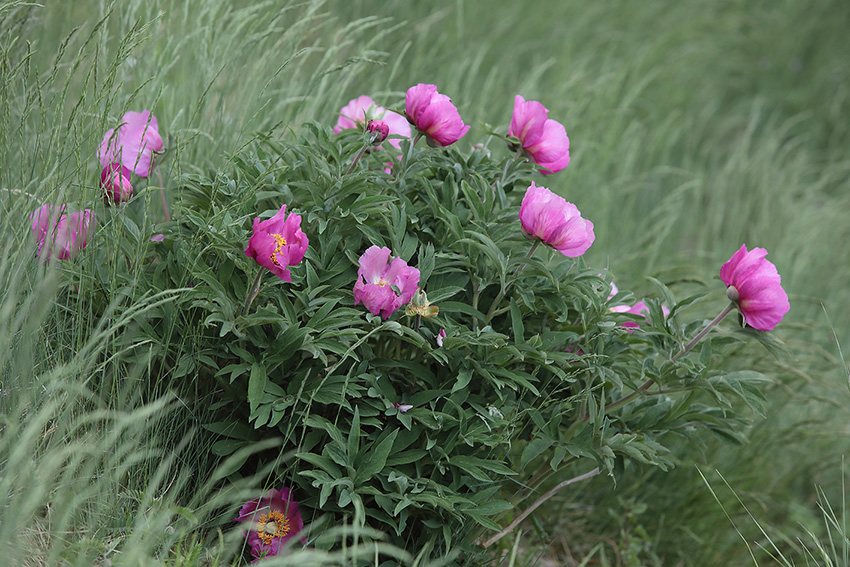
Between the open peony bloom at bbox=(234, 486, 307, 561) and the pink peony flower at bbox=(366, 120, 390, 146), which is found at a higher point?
the pink peony flower at bbox=(366, 120, 390, 146)

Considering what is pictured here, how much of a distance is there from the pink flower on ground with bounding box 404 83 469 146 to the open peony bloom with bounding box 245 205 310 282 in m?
0.39

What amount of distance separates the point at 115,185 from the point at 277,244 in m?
0.40

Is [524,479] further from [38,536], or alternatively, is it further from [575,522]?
[38,536]

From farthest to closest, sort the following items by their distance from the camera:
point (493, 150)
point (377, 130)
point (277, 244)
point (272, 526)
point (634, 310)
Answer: point (493, 150), point (634, 310), point (377, 130), point (272, 526), point (277, 244)

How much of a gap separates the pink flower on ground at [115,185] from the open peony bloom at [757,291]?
1.19 metres

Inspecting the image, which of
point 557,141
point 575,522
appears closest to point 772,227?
point 575,522

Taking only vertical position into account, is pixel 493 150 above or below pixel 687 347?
below

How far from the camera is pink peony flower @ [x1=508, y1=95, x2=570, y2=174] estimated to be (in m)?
1.63

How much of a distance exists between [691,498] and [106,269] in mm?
1707

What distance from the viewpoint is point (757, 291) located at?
1.50m

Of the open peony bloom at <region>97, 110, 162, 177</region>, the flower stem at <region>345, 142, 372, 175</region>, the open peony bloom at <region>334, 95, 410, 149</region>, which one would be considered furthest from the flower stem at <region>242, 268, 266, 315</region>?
the open peony bloom at <region>334, 95, 410, 149</region>

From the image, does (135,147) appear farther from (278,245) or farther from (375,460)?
(375,460)

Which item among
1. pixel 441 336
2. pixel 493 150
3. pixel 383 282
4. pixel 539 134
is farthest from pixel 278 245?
pixel 493 150

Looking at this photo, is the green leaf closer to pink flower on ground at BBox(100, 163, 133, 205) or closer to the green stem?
the green stem
